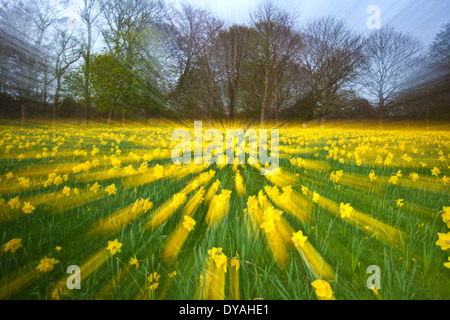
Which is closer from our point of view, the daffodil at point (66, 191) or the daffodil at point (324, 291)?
the daffodil at point (324, 291)

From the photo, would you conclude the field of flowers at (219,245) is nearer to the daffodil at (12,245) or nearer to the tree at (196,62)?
the daffodil at (12,245)

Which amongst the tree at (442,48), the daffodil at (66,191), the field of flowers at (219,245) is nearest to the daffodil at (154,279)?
the field of flowers at (219,245)

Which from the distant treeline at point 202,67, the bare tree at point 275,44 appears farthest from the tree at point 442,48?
the bare tree at point 275,44

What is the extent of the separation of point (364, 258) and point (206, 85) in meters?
20.7

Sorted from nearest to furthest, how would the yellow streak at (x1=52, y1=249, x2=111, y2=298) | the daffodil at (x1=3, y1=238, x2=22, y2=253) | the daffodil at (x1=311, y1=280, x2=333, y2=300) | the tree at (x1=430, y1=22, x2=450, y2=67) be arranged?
the daffodil at (x1=311, y1=280, x2=333, y2=300) → the yellow streak at (x1=52, y1=249, x2=111, y2=298) → the daffodil at (x1=3, y1=238, x2=22, y2=253) → the tree at (x1=430, y1=22, x2=450, y2=67)

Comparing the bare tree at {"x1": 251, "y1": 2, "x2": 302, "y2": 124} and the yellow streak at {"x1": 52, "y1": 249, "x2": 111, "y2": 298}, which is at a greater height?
the bare tree at {"x1": 251, "y1": 2, "x2": 302, "y2": 124}

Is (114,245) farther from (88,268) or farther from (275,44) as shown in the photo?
(275,44)

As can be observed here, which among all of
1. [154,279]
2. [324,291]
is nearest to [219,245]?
[154,279]

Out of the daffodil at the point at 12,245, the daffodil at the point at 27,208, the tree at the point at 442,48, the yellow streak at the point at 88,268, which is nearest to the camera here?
the yellow streak at the point at 88,268

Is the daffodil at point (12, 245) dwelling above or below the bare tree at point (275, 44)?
below

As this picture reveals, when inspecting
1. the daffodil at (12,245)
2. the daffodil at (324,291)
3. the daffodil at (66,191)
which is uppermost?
the daffodil at (66,191)

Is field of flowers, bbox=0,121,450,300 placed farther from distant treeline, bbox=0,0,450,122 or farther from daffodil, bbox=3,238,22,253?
distant treeline, bbox=0,0,450,122

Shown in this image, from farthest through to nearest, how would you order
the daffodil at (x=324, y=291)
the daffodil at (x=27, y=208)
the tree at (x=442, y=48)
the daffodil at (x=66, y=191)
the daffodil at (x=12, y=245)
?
the tree at (x=442, y=48) → the daffodil at (x=66, y=191) → the daffodil at (x=27, y=208) → the daffodil at (x=12, y=245) → the daffodil at (x=324, y=291)

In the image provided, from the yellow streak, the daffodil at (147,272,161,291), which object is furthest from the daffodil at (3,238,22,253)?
the daffodil at (147,272,161,291)
